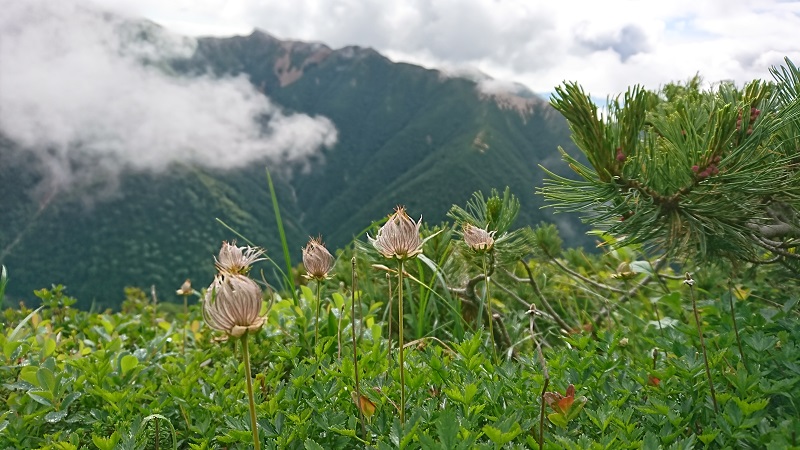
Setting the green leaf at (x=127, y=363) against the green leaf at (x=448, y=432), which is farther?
the green leaf at (x=127, y=363)

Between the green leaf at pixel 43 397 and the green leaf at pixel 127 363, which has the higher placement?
the green leaf at pixel 127 363

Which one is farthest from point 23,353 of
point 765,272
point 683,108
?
point 765,272

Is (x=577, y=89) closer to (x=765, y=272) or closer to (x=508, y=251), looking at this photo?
(x=508, y=251)

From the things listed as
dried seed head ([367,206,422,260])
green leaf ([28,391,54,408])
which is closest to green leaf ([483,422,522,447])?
dried seed head ([367,206,422,260])

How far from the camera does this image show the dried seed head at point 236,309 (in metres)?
1.26

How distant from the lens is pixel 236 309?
1269mm

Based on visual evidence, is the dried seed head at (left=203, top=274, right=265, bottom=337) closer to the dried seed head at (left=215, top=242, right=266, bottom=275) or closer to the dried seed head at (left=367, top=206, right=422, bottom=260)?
the dried seed head at (left=367, top=206, right=422, bottom=260)

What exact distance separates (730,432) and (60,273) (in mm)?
156387

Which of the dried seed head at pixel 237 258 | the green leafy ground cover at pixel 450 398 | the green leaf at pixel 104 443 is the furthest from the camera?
the dried seed head at pixel 237 258

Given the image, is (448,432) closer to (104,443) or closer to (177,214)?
(104,443)

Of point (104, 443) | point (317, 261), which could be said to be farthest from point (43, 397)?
point (317, 261)

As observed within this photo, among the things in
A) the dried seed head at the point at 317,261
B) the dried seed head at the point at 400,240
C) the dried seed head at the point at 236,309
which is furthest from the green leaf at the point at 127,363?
the dried seed head at the point at 400,240

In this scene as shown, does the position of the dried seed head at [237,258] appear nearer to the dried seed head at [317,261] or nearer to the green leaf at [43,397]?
the dried seed head at [317,261]

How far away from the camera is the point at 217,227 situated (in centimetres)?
14500
